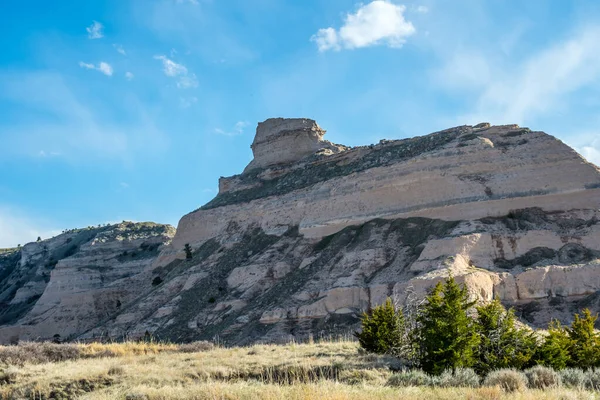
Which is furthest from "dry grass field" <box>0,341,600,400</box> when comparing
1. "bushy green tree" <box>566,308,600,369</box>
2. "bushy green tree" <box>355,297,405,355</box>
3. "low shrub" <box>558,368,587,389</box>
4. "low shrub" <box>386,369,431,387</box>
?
"bushy green tree" <box>566,308,600,369</box>

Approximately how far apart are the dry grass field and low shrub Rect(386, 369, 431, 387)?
0.23 m

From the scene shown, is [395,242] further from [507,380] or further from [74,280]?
[74,280]

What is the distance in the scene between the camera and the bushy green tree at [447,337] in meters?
11.9

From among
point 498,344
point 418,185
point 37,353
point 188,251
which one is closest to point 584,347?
point 498,344

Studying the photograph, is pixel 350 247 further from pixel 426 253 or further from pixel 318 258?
pixel 426 253

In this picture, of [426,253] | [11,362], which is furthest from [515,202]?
[11,362]

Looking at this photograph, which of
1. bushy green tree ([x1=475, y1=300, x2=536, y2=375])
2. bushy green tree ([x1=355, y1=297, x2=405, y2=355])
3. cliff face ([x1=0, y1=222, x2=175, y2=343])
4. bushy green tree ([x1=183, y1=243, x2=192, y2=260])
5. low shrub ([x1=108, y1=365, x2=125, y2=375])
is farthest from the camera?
cliff face ([x1=0, y1=222, x2=175, y2=343])

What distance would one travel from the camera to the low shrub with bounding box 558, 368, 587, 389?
1015cm

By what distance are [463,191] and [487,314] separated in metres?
19.7

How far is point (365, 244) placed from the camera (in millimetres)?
32438

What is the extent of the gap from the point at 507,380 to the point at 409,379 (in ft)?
5.84

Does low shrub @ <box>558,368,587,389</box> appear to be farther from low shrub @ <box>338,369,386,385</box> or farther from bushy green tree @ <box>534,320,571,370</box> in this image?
low shrub @ <box>338,369,386,385</box>

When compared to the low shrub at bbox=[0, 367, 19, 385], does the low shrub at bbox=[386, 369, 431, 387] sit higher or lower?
lower

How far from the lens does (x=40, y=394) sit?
11.7m
